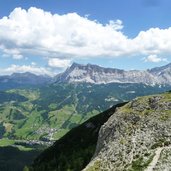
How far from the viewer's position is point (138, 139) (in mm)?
91062

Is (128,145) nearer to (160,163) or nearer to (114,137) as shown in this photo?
(114,137)

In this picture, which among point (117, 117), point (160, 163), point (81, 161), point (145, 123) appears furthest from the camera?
point (81, 161)

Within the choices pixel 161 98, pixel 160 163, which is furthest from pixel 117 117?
pixel 160 163

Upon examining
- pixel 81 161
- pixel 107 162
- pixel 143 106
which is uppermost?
pixel 143 106

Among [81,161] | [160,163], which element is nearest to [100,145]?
[160,163]

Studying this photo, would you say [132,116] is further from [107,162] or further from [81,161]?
[81,161]

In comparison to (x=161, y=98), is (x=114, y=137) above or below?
below

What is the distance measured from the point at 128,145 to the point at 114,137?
8027 millimetres

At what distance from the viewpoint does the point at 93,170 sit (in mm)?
87062

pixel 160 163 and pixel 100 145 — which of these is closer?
pixel 160 163

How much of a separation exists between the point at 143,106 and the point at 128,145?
18.7 metres

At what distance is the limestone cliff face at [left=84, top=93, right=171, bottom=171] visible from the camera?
8181 cm

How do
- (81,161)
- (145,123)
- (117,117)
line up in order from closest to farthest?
(145,123), (117,117), (81,161)

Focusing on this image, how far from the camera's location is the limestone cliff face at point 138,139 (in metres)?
81.8
